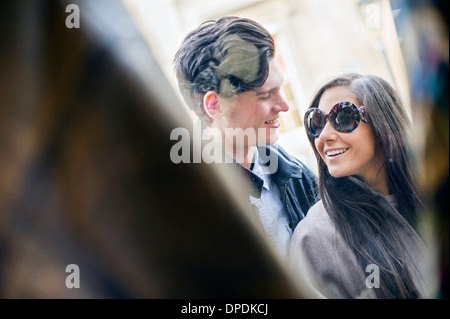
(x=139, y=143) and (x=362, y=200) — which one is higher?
(x=139, y=143)

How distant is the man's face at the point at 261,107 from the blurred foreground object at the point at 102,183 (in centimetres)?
20

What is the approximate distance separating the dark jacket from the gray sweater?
0.03 m

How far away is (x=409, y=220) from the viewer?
1222mm

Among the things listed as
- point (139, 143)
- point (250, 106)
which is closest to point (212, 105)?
point (250, 106)

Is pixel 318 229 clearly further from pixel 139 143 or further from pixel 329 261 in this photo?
pixel 139 143

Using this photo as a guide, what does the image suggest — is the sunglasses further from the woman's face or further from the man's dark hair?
the man's dark hair

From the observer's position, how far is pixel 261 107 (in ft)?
4.04

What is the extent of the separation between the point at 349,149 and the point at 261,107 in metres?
0.34

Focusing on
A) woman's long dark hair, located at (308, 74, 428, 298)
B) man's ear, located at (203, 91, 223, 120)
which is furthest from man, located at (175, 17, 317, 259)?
woman's long dark hair, located at (308, 74, 428, 298)

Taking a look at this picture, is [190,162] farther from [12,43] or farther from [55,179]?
[12,43]

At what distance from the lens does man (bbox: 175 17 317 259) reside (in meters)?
1.22

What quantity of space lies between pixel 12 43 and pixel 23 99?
22 cm

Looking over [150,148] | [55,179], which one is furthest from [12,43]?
[150,148]

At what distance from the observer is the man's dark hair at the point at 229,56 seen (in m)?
1.21
